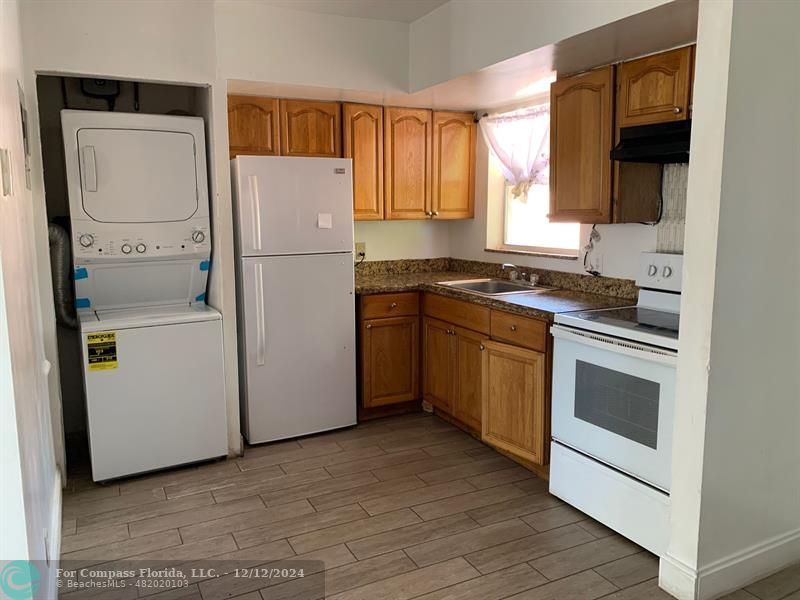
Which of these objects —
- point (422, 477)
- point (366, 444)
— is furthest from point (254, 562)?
point (366, 444)

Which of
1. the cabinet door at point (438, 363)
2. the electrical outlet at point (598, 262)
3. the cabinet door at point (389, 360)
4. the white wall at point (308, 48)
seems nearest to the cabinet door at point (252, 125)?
the white wall at point (308, 48)

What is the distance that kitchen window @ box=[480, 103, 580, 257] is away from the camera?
393cm

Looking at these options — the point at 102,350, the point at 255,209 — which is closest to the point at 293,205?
the point at 255,209

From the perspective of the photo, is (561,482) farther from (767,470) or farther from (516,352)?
(767,470)

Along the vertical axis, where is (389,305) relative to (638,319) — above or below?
below

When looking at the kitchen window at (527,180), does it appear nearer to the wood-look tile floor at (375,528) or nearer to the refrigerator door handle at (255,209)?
the wood-look tile floor at (375,528)

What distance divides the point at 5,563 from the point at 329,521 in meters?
1.52

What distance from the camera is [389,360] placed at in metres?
4.06

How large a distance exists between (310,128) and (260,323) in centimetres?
129

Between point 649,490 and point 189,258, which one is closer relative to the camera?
point 649,490

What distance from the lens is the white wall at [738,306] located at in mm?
2062

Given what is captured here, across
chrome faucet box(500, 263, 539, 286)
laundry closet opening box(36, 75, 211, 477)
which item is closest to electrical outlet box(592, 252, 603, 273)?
chrome faucet box(500, 263, 539, 286)

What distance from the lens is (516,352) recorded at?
125 inches

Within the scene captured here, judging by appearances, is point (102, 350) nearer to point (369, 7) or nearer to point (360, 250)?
point (360, 250)
